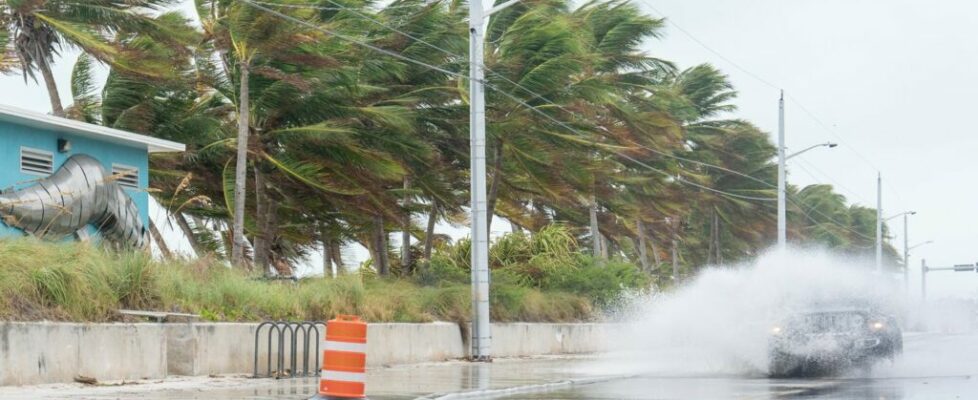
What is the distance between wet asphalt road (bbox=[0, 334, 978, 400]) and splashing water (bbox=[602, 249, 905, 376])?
0.95m

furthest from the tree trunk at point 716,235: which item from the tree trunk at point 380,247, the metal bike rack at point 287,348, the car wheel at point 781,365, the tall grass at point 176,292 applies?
the metal bike rack at point 287,348

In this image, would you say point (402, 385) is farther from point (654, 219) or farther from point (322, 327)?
point (654, 219)

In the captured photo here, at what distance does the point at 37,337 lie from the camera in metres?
16.1

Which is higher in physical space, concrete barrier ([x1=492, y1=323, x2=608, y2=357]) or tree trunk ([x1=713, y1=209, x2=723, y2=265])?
tree trunk ([x1=713, y1=209, x2=723, y2=265])

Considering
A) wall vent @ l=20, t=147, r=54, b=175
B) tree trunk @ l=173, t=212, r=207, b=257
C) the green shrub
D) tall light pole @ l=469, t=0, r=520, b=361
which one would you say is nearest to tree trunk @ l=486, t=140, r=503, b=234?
the green shrub

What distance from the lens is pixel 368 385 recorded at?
720 inches

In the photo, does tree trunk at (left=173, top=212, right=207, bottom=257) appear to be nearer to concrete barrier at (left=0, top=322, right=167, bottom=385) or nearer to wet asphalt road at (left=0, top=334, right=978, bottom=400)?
wet asphalt road at (left=0, top=334, right=978, bottom=400)

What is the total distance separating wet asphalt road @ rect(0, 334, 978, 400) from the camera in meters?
16.1

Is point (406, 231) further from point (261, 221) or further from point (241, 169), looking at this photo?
point (241, 169)

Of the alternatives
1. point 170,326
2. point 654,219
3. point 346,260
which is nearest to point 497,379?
point 170,326

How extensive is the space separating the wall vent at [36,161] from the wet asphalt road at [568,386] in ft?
23.3

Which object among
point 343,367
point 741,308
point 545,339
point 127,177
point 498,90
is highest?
point 498,90

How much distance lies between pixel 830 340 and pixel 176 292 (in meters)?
9.51

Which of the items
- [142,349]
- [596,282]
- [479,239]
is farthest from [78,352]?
[596,282]
